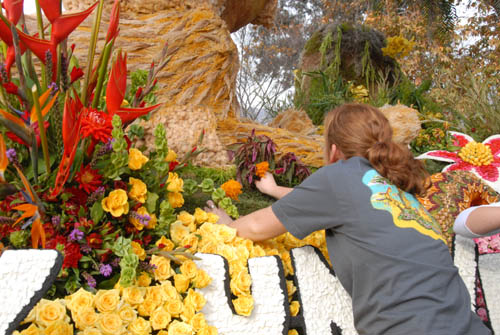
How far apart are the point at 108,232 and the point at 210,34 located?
1636 mm

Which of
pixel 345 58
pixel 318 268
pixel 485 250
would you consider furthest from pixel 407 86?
pixel 318 268

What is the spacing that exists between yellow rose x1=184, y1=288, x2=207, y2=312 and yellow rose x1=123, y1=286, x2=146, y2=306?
139 millimetres

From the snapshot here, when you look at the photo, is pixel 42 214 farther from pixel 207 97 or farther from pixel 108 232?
pixel 207 97

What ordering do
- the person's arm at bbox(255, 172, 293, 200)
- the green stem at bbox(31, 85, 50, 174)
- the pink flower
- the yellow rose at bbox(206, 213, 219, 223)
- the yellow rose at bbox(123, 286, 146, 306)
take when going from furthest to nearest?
the pink flower
the person's arm at bbox(255, 172, 293, 200)
the yellow rose at bbox(206, 213, 219, 223)
the yellow rose at bbox(123, 286, 146, 306)
the green stem at bbox(31, 85, 50, 174)

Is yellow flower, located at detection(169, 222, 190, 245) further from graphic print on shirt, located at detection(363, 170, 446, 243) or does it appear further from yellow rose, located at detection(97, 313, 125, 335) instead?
graphic print on shirt, located at detection(363, 170, 446, 243)

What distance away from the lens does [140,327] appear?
1.07m

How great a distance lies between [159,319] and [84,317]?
204mm

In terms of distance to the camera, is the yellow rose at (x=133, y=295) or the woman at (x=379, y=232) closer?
the yellow rose at (x=133, y=295)

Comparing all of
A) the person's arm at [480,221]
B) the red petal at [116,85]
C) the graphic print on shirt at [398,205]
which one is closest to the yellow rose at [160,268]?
the red petal at [116,85]

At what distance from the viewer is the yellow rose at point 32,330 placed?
928 mm

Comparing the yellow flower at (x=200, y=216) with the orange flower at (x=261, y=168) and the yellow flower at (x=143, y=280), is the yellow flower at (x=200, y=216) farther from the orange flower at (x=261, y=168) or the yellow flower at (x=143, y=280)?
the orange flower at (x=261, y=168)

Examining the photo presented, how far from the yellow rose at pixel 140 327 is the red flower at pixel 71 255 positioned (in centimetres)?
21

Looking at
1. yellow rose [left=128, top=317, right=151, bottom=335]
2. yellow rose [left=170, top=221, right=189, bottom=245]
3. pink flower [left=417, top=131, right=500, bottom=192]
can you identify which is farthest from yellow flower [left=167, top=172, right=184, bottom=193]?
pink flower [left=417, top=131, right=500, bottom=192]

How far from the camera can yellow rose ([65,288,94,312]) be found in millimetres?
999
